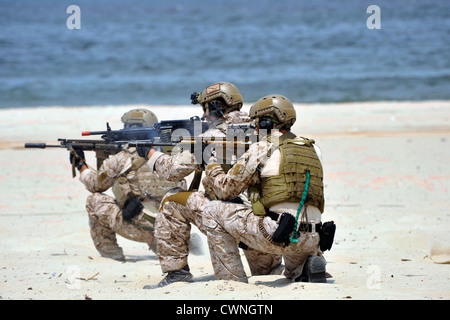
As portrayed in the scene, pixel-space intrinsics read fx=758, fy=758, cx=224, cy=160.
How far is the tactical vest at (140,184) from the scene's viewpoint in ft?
25.6

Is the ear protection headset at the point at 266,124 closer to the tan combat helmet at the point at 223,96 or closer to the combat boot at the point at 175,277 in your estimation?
the tan combat helmet at the point at 223,96

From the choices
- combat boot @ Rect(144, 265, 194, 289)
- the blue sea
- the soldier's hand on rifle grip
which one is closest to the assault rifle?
the soldier's hand on rifle grip

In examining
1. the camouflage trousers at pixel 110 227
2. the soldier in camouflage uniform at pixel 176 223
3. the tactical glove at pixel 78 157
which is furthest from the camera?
the tactical glove at pixel 78 157

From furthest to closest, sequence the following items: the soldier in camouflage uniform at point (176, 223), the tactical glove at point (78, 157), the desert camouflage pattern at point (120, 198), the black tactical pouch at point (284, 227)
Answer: the tactical glove at point (78, 157) < the desert camouflage pattern at point (120, 198) < the soldier in camouflage uniform at point (176, 223) < the black tactical pouch at point (284, 227)

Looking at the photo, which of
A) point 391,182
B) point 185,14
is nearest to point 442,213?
point 391,182

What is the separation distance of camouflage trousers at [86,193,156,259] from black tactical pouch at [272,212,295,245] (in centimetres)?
243

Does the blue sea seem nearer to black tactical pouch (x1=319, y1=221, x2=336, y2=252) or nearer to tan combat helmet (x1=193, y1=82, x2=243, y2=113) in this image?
tan combat helmet (x1=193, y1=82, x2=243, y2=113)

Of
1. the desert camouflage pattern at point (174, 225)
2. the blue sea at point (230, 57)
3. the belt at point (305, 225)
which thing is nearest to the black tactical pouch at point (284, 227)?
the belt at point (305, 225)

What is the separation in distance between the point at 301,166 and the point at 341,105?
18876 millimetres

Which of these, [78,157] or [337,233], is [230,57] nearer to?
[337,233]

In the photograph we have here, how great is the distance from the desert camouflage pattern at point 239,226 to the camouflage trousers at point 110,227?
1857mm

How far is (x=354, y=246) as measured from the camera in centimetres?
815

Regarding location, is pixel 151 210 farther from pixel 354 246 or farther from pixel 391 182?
pixel 391 182

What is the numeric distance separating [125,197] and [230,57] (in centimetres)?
3067
